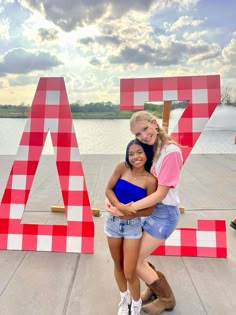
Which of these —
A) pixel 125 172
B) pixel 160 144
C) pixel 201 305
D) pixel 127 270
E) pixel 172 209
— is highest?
pixel 160 144

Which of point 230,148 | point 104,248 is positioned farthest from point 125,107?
point 230,148

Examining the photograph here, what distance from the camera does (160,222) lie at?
1521mm

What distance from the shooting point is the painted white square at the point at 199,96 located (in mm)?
2281

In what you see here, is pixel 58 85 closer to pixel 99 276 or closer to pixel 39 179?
pixel 99 276

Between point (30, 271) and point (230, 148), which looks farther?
point (230, 148)

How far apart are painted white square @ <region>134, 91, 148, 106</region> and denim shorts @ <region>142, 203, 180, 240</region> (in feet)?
3.44

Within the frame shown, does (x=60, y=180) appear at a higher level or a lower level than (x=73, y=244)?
higher

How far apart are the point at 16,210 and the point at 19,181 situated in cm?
25

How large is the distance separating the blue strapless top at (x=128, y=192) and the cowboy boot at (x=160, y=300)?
57cm

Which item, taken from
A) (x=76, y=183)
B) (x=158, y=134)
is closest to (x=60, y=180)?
(x=76, y=183)

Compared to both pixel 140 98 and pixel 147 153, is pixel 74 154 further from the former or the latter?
pixel 147 153

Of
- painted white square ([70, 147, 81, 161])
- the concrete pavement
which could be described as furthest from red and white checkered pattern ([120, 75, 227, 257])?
painted white square ([70, 147, 81, 161])

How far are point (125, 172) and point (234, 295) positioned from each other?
3.77 feet

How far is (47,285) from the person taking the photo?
195 cm
